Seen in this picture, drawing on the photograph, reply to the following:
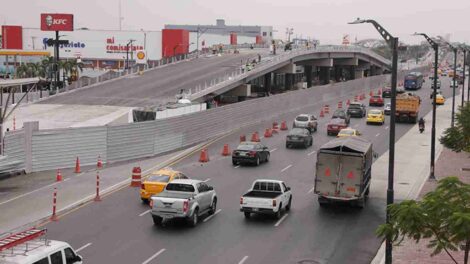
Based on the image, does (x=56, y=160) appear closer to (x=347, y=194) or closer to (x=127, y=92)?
(x=347, y=194)

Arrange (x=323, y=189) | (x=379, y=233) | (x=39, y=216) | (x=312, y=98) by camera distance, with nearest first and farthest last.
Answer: (x=379, y=233)
(x=39, y=216)
(x=323, y=189)
(x=312, y=98)

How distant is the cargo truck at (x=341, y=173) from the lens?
26250 millimetres

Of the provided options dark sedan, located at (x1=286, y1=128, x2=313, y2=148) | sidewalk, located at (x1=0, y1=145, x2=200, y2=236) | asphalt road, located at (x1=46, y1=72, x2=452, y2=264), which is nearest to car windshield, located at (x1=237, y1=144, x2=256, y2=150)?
sidewalk, located at (x1=0, y1=145, x2=200, y2=236)

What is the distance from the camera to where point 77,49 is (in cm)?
14300

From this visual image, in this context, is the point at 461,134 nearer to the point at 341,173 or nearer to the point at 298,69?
the point at 341,173

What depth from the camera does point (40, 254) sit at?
13.7 meters

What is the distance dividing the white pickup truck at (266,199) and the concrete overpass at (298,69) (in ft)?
116

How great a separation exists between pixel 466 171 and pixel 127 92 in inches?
1469

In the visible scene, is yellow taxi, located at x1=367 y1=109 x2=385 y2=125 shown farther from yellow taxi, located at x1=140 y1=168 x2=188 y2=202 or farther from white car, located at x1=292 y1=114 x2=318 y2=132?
yellow taxi, located at x1=140 y1=168 x2=188 y2=202

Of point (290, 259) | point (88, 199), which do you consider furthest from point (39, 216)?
point (290, 259)

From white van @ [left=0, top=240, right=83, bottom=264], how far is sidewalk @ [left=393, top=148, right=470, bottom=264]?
9753 mm

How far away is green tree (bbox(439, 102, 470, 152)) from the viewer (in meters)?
35.4

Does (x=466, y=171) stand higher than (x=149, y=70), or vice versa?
(x=149, y=70)

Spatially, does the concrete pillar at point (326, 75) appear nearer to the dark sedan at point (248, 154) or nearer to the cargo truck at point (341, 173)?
the dark sedan at point (248, 154)
